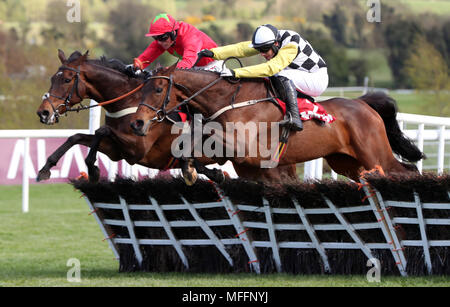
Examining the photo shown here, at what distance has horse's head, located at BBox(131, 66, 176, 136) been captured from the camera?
5.28m

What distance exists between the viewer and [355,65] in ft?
89.2

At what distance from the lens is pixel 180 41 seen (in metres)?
6.39

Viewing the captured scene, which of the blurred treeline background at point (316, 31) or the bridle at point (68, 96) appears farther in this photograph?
the blurred treeline background at point (316, 31)

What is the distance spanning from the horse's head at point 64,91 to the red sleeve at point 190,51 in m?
0.80

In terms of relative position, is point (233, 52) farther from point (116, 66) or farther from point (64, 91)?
point (64, 91)

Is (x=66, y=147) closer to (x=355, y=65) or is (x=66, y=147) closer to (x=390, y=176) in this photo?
(x=390, y=176)

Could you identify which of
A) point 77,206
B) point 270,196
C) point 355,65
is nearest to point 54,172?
point 77,206

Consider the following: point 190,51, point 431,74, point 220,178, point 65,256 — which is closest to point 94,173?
point 220,178

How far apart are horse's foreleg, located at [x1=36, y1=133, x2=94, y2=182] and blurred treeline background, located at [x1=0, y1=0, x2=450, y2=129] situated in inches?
598

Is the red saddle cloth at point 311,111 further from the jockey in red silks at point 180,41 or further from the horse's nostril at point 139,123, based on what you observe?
the horse's nostril at point 139,123

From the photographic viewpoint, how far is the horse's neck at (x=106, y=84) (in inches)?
246

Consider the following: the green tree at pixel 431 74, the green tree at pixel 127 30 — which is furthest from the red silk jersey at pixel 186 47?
the green tree at pixel 127 30

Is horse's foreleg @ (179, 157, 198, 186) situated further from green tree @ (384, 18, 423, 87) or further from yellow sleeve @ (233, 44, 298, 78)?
green tree @ (384, 18, 423, 87)

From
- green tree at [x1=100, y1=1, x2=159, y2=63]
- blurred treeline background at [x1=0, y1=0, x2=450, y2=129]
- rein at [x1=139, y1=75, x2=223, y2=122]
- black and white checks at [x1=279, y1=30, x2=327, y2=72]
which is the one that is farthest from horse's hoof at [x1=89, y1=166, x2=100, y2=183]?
green tree at [x1=100, y1=1, x2=159, y2=63]
